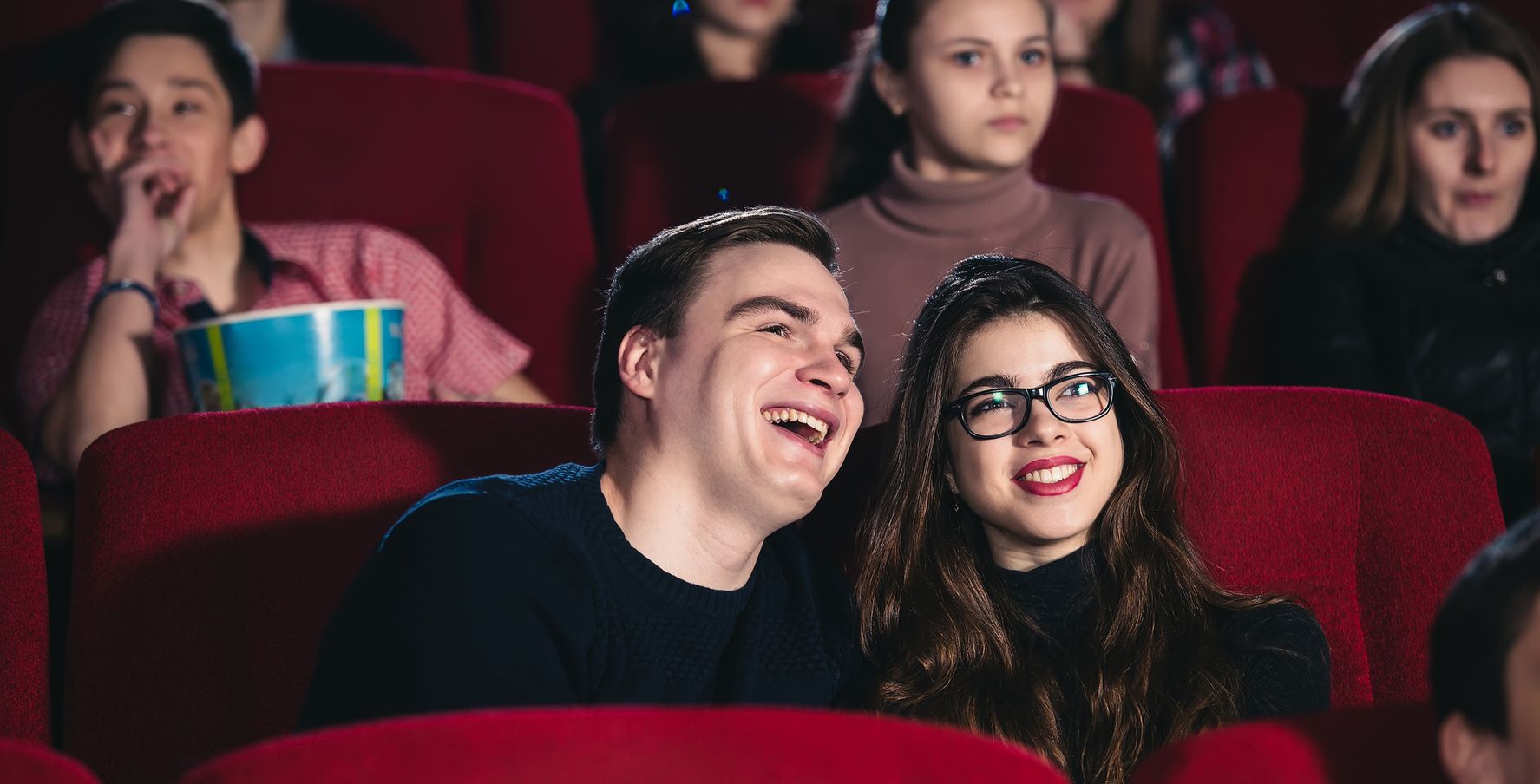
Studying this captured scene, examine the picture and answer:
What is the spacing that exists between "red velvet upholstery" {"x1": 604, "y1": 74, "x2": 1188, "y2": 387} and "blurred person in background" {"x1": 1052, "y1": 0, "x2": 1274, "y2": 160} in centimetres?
25

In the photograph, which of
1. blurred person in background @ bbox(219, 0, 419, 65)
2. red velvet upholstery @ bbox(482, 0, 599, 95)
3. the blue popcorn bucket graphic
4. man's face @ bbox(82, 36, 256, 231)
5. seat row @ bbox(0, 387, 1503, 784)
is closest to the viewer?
seat row @ bbox(0, 387, 1503, 784)

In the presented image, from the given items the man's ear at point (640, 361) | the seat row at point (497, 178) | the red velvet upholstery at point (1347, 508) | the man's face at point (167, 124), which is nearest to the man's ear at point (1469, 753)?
the red velvet upholstery at point (1347, 508)

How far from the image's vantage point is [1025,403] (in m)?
1.02

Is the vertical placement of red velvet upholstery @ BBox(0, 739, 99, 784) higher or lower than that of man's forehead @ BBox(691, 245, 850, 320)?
lower

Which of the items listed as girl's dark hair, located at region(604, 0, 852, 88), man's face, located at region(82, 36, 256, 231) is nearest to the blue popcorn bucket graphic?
man's face, located at region(82, 36, 256, 231)

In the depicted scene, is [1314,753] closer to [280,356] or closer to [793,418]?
[793,418]

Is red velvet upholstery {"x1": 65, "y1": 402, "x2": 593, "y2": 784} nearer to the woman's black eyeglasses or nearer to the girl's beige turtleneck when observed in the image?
the woman's black eyeglasses

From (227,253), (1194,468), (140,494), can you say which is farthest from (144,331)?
(1194,468)

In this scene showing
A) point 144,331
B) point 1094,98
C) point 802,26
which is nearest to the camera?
point 144,331

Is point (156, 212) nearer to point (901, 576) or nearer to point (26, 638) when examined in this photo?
point (26, 638)

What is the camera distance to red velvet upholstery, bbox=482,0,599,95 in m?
1.99

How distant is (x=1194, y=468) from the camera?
1026 millimetres

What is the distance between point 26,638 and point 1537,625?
776mm

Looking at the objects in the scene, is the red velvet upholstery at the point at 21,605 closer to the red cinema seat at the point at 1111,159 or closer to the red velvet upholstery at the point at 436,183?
the red velvet upholstery at the point at 436,183
